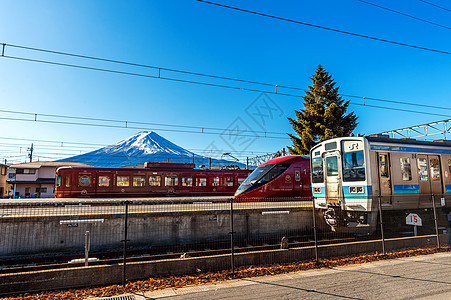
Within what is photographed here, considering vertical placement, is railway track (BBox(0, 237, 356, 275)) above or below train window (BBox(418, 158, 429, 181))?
below

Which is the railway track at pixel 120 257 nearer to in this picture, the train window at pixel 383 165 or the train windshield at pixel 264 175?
the train window at pixel 383 165

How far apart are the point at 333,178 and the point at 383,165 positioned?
197cm

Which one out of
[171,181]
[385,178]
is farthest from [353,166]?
[171,181]

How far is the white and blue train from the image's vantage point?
10.5 meters

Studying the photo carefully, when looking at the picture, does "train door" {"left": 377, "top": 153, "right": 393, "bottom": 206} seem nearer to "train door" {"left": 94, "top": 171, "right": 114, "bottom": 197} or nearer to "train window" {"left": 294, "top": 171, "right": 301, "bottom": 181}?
"train window" {"left": 294, "top": 171, "right": 301, "bottom": 181}

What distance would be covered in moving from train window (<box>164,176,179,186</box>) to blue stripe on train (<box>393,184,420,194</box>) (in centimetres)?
1753

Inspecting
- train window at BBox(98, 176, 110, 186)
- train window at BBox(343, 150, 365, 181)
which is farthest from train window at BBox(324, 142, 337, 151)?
train window at BBox(98, 176, 110, 186)

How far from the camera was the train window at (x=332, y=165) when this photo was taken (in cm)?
1177

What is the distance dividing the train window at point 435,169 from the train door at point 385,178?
8.92 feet

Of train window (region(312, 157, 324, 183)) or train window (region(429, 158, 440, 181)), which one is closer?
train window (region(429, 158, 440, 181))

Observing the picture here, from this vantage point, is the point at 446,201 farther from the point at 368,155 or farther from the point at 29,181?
the point at 29,181

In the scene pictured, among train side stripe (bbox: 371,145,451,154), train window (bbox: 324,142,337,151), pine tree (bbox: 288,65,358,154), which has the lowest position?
train side stripe (bbox: 371,145,451,154)

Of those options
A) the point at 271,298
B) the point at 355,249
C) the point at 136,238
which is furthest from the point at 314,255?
the point at 136,238

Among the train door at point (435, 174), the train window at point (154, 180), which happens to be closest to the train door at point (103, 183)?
the train window at point (154, 180)
